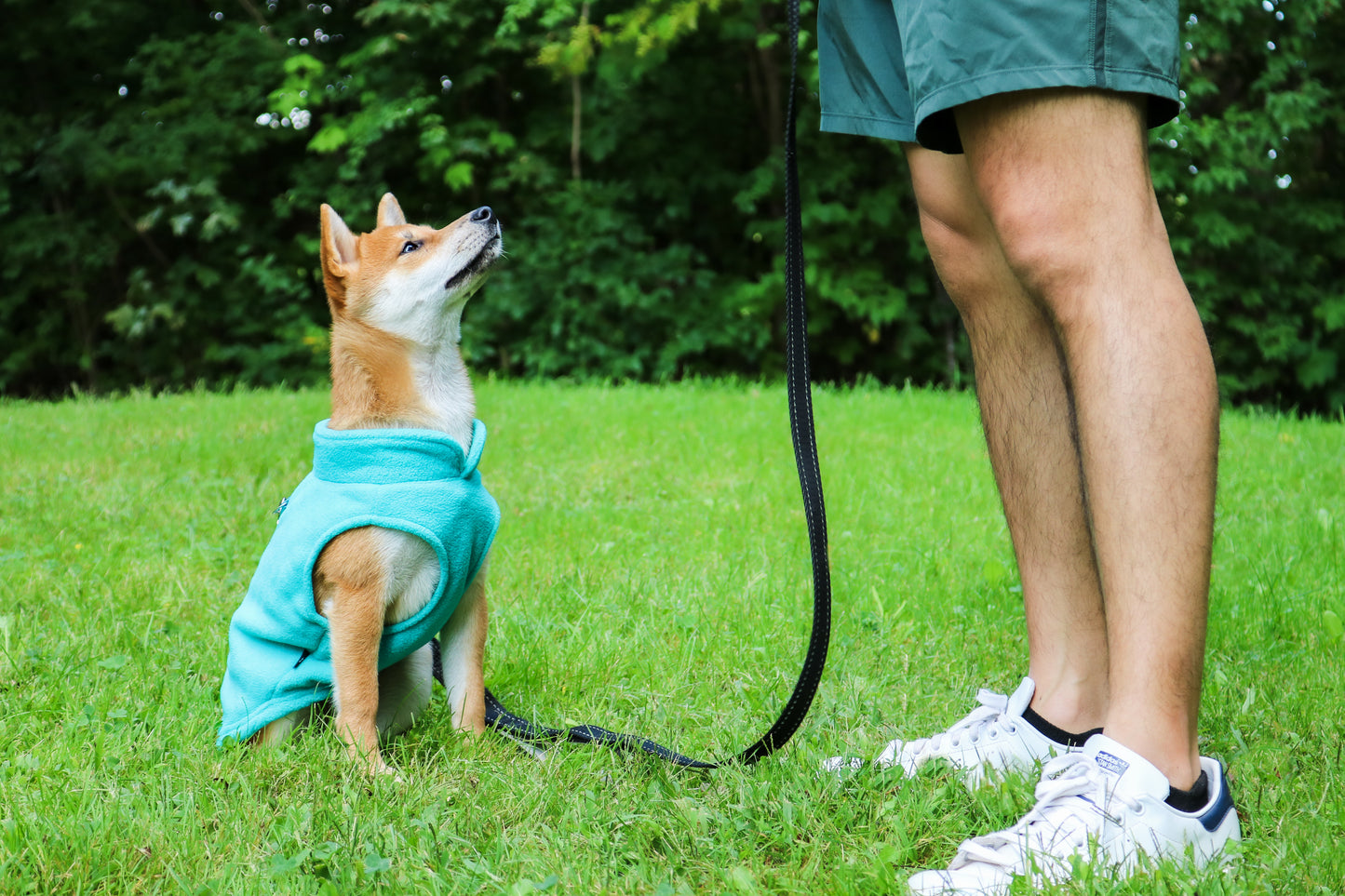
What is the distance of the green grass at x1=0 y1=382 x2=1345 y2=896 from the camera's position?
160 cm

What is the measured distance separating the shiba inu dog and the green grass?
107mm

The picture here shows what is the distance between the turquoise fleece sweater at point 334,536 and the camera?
77.3 inches

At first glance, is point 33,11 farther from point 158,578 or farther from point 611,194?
point 158,578

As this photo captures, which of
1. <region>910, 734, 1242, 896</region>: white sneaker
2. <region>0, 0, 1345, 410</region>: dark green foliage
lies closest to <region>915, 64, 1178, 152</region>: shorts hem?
<region>910, 734, 1242, 896</region>: white sneaker

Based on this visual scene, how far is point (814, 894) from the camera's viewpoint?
4.85ft

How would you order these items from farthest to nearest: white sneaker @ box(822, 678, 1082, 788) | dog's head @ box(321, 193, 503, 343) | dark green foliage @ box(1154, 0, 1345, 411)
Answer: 1. dark green foliage @ box(1154, 0, 1345, 411)
2. dog's head @ box(321, 193, 503, 343)
3. white sneaker @ box(822, 678, 1082, 788)

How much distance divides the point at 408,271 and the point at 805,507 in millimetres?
1165

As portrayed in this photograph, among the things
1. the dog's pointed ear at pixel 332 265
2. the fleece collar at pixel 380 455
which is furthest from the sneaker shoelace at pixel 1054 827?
the dog's pointed ear at pixel 332 265

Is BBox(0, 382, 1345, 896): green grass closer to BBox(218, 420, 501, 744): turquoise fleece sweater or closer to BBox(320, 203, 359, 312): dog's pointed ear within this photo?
BBox(218, 420, 501, 744): turquoise fleece sweater

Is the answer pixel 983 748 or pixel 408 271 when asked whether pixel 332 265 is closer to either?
pixel 408 271

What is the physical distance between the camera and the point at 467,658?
86.6 inches

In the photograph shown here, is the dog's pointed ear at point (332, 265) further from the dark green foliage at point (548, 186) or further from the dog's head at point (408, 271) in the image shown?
the dark green foliage at point (548, 186)

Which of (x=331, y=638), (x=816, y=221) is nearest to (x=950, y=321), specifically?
(x=816, y=221)

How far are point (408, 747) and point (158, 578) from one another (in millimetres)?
1508
